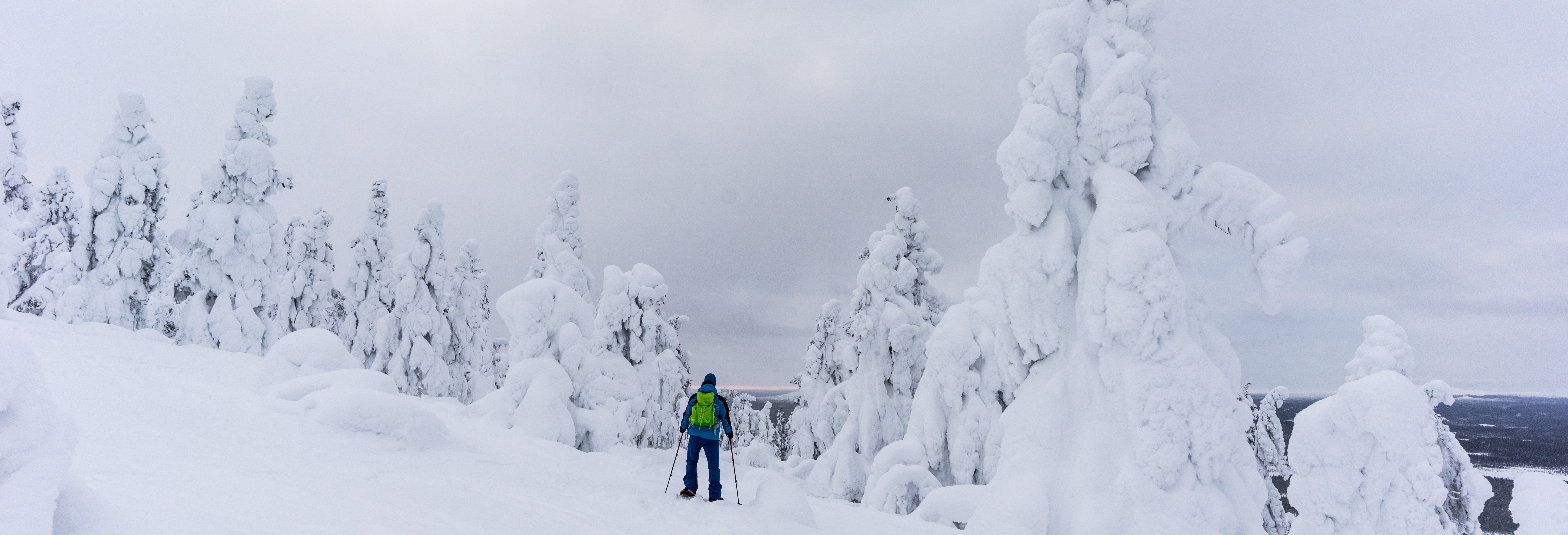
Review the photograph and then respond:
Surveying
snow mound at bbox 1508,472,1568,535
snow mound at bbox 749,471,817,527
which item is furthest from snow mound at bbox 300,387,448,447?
snow mound at bbox 1508,472,1568,535

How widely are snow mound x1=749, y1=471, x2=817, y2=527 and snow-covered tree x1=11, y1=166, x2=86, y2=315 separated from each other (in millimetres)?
32176

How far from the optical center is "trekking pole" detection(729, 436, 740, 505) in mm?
9508

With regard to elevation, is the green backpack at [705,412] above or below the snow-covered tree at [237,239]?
below

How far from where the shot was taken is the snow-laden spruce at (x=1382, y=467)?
1155 cm

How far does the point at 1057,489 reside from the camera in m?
11.1

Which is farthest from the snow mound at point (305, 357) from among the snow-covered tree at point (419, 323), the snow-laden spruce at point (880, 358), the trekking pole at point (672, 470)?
the snow-covered tree at point (419, 323)

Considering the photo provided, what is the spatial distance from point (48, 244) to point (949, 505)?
3630cm

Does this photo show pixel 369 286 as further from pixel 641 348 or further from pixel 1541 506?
pixel 1541 506

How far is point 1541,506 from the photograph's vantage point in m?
11.5

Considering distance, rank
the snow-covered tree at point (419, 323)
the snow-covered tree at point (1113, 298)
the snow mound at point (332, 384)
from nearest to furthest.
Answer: the snow-covered tree at point (1113, 298)
the snow mound at point (332, 384)
the snow-covered tree at point (419, 323)

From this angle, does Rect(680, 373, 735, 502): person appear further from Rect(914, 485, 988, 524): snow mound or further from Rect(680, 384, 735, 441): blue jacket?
Rect(914, 485, 988, 524): snow mound

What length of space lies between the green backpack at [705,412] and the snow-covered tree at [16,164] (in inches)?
825

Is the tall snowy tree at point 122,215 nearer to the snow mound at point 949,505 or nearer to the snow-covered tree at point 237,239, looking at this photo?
the snow-covered tree at point 237,239

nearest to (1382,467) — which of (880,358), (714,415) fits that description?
(714,415)
